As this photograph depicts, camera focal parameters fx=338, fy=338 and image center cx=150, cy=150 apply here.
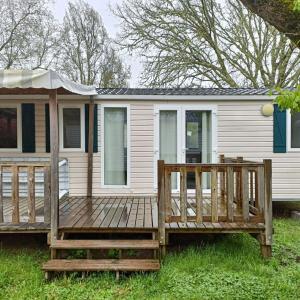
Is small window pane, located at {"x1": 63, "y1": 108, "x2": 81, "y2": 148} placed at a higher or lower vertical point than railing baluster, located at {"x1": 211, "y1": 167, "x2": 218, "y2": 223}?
higher

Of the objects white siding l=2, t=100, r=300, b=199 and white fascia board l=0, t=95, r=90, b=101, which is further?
white siding l=2, t=100, r=300, b=199

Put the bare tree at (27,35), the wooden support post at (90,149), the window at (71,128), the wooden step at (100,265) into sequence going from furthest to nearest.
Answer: the bare tree at (27,35) → the window at (71,128) → the wooden support post at (90,149) → the wooden step at (100,265)

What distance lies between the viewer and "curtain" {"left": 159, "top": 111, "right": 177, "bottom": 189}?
6500 mm

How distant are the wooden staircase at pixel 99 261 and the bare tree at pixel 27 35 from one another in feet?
36.4

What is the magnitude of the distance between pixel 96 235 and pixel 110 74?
10108mm

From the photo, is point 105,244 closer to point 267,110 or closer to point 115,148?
point 115,148

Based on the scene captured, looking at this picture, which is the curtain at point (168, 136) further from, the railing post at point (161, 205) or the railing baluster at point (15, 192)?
the railing baluster at point (15, 192)

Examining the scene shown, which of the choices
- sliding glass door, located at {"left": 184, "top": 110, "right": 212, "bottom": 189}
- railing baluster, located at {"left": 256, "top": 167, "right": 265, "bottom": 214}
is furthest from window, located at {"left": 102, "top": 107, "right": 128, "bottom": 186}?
railing baluster, located at {"left": 256, "top": 167, "right": 265, "bottom": 214}

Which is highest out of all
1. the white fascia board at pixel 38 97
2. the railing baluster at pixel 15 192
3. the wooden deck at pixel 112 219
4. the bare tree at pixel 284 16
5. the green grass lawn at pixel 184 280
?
the white fascia board at pixel 38 97

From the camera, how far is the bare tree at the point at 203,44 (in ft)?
40.2

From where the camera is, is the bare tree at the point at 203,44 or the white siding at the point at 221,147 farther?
the bare tree at the point at 203,44

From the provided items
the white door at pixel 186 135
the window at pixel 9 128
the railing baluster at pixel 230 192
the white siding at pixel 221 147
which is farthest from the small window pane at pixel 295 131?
the window at pixel 9 128

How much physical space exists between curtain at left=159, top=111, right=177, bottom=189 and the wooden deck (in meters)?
0.98

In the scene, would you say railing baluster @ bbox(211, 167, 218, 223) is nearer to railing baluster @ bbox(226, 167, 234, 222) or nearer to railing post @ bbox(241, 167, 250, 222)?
railing baluster @ bbox(226, 167, 234, 222)
